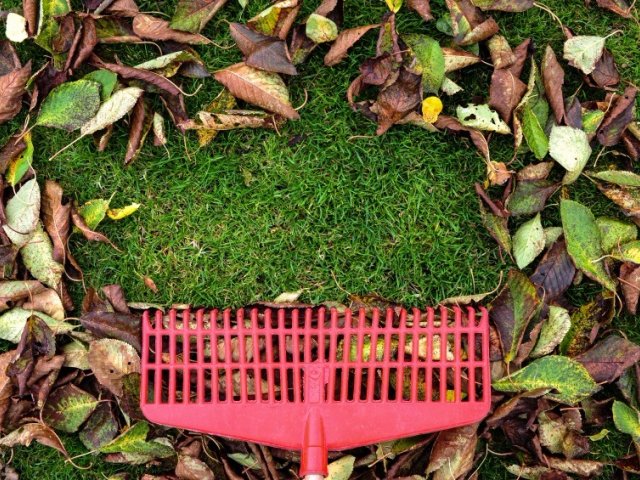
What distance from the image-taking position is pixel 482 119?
2438 millimetres

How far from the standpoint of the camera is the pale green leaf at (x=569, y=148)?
242 centimetres

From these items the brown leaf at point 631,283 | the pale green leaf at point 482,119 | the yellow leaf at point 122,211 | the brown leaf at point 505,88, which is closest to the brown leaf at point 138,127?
the yellow leaf at point 122,211

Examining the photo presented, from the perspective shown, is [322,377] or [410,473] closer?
[322,377]

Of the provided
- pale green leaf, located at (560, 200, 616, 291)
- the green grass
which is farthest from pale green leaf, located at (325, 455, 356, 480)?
pale green leaf, located at (560, 200, 616, 291)

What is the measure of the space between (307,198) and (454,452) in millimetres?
977

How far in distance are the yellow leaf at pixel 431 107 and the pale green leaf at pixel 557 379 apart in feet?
2.88

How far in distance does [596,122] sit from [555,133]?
149mm

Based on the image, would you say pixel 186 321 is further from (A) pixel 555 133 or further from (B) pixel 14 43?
(A) pixel 555 133

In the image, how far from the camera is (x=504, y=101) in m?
2.44

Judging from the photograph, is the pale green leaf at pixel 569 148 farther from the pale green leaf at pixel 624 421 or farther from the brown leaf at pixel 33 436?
the brown leaf at pixel 33 436

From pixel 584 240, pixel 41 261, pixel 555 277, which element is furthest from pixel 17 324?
pixel 584 240

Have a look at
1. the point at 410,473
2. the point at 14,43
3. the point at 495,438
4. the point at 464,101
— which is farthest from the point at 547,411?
the point at 14,43

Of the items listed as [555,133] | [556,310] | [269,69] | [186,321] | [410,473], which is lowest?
[410,473]

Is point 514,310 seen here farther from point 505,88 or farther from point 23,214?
point 23,214
